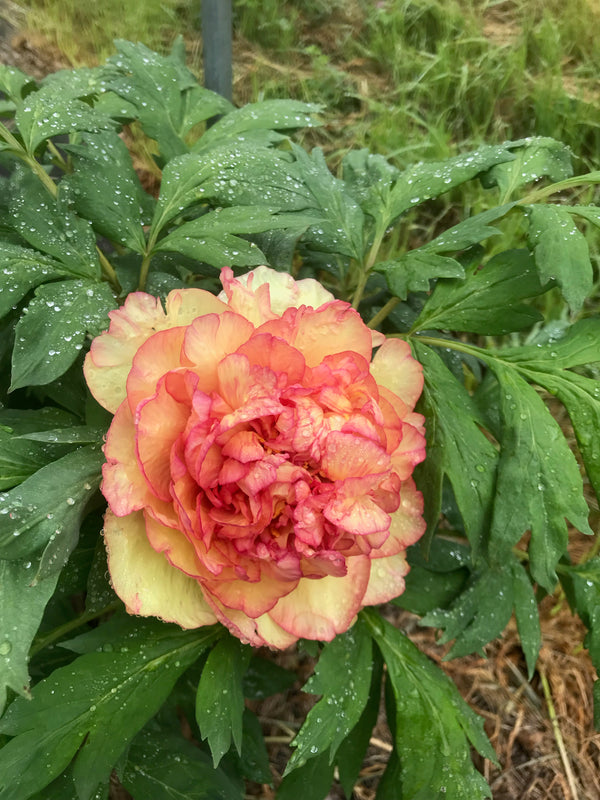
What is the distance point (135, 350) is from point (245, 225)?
0.23 meters

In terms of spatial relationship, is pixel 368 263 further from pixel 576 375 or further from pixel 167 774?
pixel 167 774

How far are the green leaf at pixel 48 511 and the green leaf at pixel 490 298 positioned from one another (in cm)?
46

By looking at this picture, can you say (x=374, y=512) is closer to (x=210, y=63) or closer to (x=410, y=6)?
(x=210, y=63)

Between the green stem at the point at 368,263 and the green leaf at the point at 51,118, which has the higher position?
the green leaf at the point at 51,118

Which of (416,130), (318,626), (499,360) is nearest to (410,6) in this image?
(416,130)

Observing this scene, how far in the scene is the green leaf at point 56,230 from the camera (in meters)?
0.78

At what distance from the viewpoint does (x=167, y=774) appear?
95 centimetres

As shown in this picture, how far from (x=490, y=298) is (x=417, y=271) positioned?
0.11 m

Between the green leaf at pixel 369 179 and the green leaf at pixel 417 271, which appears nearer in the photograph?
the green leaf at pixel 417 271

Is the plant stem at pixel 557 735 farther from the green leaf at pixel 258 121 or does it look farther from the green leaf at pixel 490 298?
the green leaf at pixel 258 121

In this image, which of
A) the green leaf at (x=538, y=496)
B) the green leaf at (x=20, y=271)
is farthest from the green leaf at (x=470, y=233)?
the green leaf at (x=20, y=271)

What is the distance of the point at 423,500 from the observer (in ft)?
2.45

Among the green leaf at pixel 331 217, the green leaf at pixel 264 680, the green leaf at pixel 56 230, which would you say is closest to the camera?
the green leaf at pixel 56 230

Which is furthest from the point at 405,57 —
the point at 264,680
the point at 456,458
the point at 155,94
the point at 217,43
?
the point at 264,680
